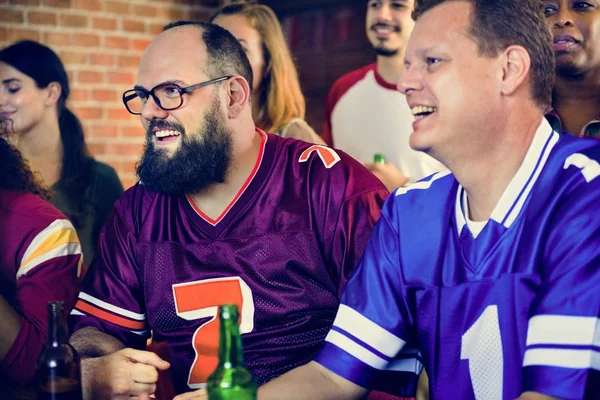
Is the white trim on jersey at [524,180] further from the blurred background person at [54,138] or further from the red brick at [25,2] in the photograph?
the red brick at [25,2]

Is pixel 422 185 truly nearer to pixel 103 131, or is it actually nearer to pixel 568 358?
pixel 568 358

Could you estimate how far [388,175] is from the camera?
2482 mm

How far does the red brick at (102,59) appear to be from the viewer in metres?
4.12

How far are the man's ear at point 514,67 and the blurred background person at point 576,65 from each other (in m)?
0.67

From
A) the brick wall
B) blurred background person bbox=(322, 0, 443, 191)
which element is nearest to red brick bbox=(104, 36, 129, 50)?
the brick wall

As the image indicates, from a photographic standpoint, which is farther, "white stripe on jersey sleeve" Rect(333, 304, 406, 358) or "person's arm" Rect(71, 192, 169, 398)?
"person's arm" Rect(71, 192, 169, 398)

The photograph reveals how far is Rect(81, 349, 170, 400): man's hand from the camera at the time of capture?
5.04 ft

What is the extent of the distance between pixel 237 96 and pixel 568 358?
1.05 m

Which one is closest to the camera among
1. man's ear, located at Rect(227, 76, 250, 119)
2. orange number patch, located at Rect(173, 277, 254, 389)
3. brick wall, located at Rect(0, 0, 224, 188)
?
orange number patch, located at Rect(173, 277, 254, 389)

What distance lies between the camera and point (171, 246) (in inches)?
73.0

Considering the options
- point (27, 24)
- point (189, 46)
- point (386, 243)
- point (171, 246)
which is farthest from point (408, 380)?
point (27, 24)

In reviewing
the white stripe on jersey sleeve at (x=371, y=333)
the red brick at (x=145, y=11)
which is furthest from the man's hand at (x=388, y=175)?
the red brick at (x=145, y=11)

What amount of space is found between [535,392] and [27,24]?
10.9 ft

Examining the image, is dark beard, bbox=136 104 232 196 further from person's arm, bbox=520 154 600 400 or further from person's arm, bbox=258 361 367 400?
person's arm, bbox=520 154 600 400
